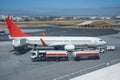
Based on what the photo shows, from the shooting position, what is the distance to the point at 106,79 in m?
26.4

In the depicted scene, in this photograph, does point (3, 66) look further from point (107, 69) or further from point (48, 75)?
point (107, 69)

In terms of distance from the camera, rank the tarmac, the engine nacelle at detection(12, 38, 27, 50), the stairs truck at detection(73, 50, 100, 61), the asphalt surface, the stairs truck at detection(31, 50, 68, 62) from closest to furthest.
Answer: the tarmac < the asphalt surface < the stairs truck at detection(31, 50, 68, 62) < the stairs truck at detection(73, 50, 100, 61) < the engine nacelle at detection(12, 38, 27, 50)

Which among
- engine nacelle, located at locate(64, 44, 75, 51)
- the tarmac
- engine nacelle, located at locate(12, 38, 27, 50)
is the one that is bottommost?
engine nacelle, located at locate(64, 44, 75, 51)

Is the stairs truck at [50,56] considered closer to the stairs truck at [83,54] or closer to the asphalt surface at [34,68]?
the asphalt surface at [34,68]

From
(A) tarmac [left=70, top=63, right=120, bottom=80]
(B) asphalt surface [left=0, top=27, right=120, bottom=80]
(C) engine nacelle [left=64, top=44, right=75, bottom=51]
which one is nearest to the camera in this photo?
(A) tarmac [left=70, top=63, right=120, bottom=80]

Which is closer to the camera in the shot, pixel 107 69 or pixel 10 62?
pixel 107 69

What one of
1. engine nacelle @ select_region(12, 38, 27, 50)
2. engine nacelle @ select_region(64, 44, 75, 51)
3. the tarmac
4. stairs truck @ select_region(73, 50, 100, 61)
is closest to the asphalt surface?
stairs truck @ select_region(73, 50, 100, 61)

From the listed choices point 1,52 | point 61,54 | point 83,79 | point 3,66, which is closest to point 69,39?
point 61,54

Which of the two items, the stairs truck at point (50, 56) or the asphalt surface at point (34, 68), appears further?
the stairs truck at point (50, 56)

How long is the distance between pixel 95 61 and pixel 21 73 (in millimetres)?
17157

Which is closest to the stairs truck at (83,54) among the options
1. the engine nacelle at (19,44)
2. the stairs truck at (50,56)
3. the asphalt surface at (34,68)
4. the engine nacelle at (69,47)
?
the asphalt surface at (34,68)

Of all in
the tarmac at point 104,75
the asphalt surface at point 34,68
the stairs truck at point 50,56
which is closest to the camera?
the tarmac at point 104,75

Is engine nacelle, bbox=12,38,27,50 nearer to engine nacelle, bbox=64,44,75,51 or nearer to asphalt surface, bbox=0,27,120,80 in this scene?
asphalt surface, bbox=0,27,120,80

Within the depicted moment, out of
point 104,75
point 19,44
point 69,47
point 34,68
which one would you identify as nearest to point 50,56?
point 34,68
